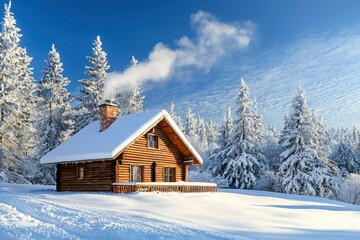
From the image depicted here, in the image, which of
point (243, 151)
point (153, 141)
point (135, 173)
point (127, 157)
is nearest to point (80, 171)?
point (127, 157)

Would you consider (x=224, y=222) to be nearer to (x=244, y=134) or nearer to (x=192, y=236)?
(x=192, y=236)

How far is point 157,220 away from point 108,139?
13.5 m

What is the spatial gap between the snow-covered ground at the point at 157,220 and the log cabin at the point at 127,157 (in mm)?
3183

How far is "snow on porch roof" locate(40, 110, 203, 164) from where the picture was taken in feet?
80.4

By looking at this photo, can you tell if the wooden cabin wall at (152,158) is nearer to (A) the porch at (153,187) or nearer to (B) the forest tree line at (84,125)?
(A) the porch at (153,187)

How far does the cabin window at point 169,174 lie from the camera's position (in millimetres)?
29859

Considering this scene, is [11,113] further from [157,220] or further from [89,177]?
[157,220]

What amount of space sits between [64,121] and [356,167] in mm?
45369

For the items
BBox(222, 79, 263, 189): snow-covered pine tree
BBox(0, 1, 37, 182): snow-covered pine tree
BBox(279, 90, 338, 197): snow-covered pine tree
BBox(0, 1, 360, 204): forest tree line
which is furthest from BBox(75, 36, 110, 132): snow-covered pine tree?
BBox(279, 90, 338, 197): snow-covered pine tree

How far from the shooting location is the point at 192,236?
11352 millimetres

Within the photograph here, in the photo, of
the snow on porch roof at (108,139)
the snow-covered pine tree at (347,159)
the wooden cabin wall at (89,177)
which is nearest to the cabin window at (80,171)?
the wooden cabin wall at (89,177)

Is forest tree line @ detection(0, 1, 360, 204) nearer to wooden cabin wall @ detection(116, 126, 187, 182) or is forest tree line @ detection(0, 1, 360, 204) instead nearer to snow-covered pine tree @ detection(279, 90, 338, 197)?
snow-covered pine tree @ detection(279, 90, 338, 197)

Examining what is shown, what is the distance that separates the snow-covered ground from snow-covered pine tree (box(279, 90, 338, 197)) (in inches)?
551

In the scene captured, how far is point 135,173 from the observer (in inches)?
1079
